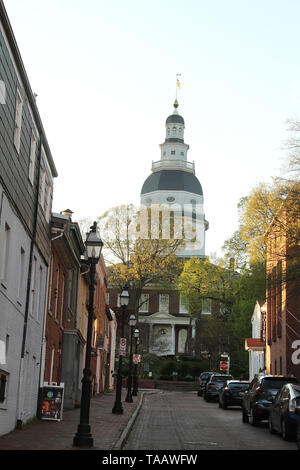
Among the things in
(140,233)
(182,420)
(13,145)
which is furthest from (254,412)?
(140,233)

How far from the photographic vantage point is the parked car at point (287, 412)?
16.5 metres

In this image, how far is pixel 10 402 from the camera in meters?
16.8

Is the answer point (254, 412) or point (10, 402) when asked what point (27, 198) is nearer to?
point (10, 402)

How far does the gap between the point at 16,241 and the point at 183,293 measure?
1820 inches

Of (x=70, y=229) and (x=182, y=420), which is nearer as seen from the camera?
(x=182, y=420)

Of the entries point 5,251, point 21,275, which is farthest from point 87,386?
point 21,275

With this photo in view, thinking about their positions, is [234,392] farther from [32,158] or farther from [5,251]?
[5,251]

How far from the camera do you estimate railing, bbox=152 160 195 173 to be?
11550 cm

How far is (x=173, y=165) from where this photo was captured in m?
116

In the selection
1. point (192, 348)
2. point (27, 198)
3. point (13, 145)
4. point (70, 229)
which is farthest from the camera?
point (192, 348)

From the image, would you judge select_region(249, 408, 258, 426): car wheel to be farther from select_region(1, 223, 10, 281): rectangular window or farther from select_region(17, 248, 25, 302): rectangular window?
select_region(1, 223, 10, 281): rectangular window

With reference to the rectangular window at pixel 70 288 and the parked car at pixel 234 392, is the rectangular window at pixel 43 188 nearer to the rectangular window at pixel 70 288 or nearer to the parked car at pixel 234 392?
the rectangular window at pixel 70 288

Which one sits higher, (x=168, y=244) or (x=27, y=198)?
(x=168, y=244)

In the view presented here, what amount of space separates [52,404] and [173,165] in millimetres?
96637
